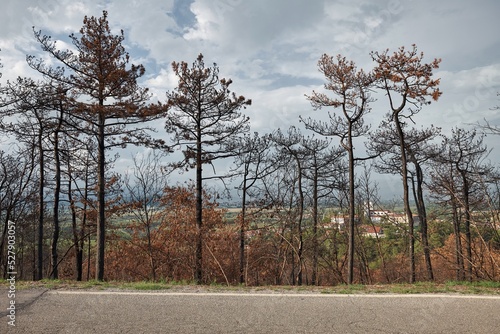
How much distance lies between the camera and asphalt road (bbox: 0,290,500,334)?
183 inches

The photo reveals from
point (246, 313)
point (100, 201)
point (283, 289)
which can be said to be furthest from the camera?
point (100, 201)

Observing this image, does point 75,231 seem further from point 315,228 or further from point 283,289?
point 283,289

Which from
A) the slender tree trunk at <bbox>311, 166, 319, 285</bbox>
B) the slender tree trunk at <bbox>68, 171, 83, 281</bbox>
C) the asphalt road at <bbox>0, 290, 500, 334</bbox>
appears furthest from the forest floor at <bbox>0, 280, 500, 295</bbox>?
the slender tree trunk at <bbox>68, 171, 83, 281</bbox>

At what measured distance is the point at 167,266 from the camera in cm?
2208

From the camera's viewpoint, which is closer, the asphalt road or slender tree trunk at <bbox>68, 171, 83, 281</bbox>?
the asphalt road

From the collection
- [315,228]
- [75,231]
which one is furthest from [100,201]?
[315,228]

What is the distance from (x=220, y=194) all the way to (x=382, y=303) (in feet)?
46.9

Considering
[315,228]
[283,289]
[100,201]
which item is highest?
[100,201]

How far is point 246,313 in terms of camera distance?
5207 millimetres

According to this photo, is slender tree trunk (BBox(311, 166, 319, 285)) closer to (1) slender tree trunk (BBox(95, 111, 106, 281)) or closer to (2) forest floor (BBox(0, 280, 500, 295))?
(1) slender tree trunk (BBox(95, 111, 106, 281))

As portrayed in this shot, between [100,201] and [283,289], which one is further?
[100,201]

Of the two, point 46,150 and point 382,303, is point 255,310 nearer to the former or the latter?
point 382,303

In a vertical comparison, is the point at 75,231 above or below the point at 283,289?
above

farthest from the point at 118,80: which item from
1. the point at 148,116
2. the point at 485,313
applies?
the point at 485,313
